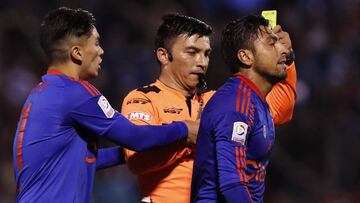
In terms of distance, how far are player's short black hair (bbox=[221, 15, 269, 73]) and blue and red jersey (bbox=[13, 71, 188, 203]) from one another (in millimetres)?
575

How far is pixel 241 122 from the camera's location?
4.41 m

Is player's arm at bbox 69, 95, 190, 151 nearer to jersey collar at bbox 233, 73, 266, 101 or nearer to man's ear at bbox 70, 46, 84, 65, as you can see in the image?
man's ear at bbox 70, 46, 84, 65

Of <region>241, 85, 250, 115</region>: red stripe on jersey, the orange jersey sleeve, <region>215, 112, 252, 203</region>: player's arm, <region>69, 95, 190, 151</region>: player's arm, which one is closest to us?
<region>215, 112, 252, 203</region>: player's arm

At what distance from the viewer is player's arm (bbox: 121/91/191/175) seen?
492 centimetres

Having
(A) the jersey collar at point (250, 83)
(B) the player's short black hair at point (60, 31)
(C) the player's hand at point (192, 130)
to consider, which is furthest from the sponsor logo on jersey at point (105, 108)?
(A) the jersey collar at point (250, 83)

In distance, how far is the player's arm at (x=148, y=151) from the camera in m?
4.92

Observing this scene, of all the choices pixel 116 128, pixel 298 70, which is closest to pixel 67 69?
pixel 116 128

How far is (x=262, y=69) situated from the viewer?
475 cm

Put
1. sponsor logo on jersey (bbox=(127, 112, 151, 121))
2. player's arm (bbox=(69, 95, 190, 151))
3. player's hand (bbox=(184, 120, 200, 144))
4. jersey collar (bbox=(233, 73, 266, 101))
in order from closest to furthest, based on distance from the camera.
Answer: player's arm (bbox=(69, 95, 190, 151)) < jersey collar (bbox=(233, 73, 266, 101)) < player's hand (bbox=(184, 120, 200, 144)) < sponsor logo on jersey (bbox=(127, 112, 151, 121))

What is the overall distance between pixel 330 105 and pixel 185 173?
5146mm

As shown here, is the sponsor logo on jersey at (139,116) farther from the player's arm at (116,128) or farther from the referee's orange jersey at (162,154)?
the player's arm at (116,128)

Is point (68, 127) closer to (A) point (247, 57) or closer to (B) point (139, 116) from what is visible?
(B) point (139, 116)

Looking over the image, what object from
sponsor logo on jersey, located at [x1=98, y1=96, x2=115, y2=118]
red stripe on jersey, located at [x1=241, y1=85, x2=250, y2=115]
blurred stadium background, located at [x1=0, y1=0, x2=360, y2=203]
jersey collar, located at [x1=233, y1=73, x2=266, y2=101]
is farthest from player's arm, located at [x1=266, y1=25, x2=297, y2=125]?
blurred stadium background, located at [x1=0, y1=0, x2=360, y2=203]

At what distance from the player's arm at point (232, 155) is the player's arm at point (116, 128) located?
16.9 inches
